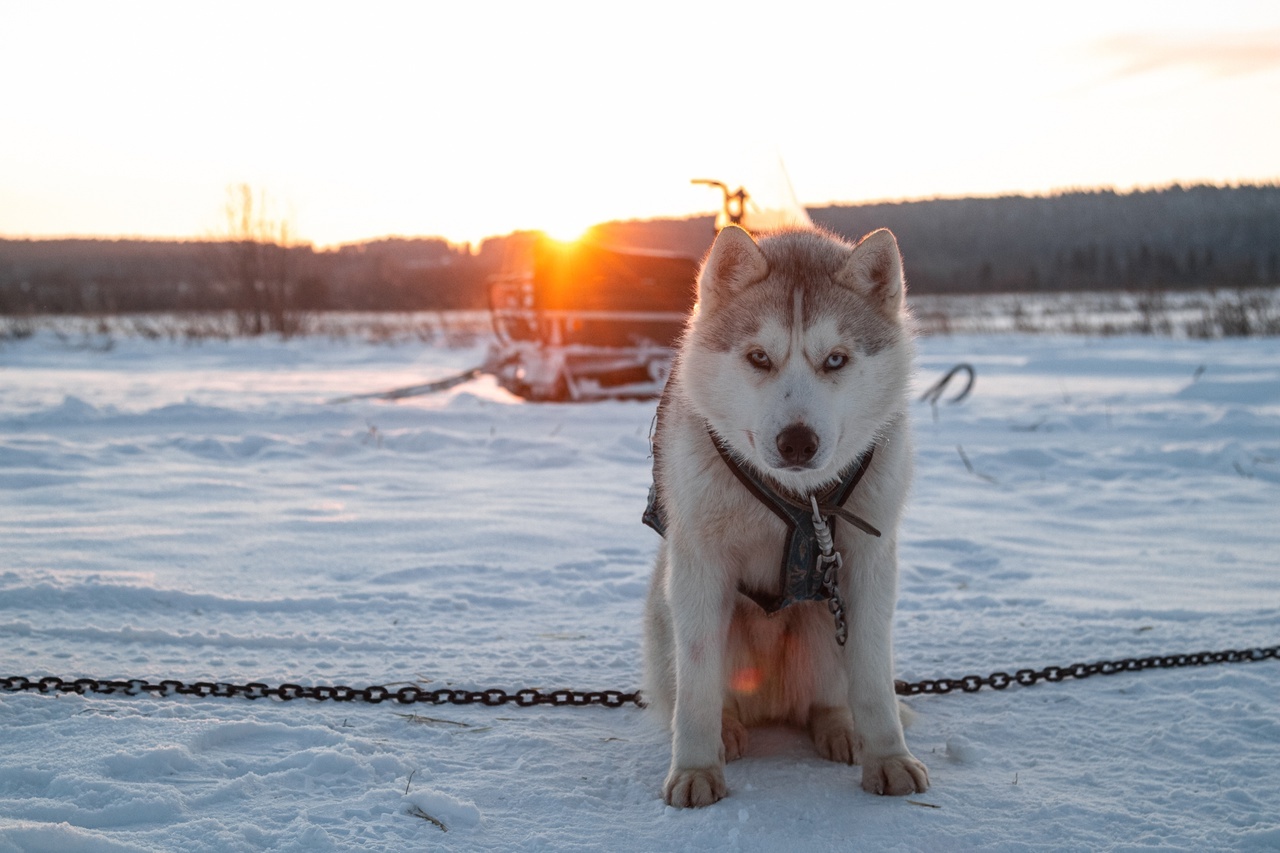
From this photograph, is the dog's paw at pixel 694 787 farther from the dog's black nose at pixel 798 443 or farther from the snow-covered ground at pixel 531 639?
the dog's black nose at pixel 798 443

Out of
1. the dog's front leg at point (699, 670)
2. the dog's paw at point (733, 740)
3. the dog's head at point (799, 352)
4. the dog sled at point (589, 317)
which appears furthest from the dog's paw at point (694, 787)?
the dog sled at point (589, 317)

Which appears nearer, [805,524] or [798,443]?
[798,443]

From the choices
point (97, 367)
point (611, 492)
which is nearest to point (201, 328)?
point (97, 367)

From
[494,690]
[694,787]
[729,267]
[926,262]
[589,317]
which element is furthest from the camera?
[926,262]

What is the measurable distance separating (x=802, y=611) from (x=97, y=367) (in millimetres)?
17273

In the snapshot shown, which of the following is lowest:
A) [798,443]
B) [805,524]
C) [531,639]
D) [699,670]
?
[531,639]

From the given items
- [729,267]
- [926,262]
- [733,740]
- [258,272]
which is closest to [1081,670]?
[733,740]

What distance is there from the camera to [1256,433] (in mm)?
8648

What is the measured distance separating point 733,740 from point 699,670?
1.40 feet

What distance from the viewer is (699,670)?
258 centimetres

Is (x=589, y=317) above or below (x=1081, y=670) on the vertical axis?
above

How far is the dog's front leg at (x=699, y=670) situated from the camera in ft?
8.46

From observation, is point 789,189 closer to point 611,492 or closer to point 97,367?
point 611,492

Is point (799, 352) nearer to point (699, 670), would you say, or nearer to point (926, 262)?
point (699, 670)
